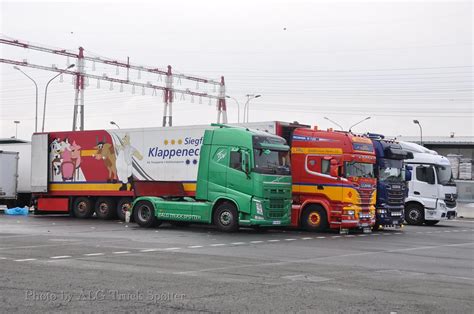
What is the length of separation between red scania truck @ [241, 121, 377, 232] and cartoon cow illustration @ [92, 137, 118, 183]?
6.67m

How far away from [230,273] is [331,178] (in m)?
10.5

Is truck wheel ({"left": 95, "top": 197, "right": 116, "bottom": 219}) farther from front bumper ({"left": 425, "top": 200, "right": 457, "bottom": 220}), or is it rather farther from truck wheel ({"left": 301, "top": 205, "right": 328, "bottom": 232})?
front bumper ({"left": 425, "top": 200, "right": 457, "bottom": 220})

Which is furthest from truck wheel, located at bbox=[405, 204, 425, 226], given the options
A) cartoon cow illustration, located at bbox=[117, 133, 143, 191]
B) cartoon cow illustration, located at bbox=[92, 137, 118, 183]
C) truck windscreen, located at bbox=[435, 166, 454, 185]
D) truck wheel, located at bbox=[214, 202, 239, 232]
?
cartoon cow illustration, located at bbox=[92, 137, 118, 183]

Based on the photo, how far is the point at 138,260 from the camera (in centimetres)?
1263

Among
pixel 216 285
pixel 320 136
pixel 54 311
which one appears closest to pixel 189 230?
pixel 320 136

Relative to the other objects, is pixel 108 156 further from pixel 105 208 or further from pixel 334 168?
pixel 334 168

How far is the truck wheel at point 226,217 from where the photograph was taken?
20.2 meters

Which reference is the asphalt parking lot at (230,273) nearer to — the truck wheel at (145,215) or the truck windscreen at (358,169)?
the truck windscreen at (358,169)

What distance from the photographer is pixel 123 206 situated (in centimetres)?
2577

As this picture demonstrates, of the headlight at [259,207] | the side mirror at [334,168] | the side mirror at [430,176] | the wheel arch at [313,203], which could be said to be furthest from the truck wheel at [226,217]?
the side mirror at [430,176]

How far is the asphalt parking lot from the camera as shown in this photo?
8242 mm

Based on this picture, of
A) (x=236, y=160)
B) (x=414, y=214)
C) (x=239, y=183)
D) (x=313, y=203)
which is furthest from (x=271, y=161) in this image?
(x=414, y=214)

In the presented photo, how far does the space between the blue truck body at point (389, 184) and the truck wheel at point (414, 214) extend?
4628mm

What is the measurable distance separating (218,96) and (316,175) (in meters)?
46.3
